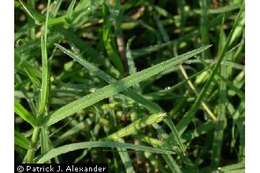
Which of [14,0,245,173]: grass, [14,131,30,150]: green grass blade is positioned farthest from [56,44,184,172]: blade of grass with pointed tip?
[14,131,30,150]: green grass blade

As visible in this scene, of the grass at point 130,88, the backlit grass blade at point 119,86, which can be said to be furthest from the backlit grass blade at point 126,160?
the backlit grass blade at point 119,86

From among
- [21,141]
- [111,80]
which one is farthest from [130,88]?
[21,141]

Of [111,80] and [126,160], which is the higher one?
[111,80]

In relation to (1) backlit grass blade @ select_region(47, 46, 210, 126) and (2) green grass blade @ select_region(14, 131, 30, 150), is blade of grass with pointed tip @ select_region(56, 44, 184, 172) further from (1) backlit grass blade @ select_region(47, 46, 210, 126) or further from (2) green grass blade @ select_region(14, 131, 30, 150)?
(2) green grass blade @ select_region(14, 131, 30, 150)

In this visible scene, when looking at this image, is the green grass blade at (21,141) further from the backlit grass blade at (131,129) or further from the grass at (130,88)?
the backlit grass blade at (131,129)

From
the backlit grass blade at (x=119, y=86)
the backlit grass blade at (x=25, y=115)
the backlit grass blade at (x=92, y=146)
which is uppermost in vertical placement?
the backlit grass blade at (x=119, y=86)

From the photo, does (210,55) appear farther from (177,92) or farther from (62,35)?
(62,35)

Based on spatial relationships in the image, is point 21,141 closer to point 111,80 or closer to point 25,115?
point 25,115
